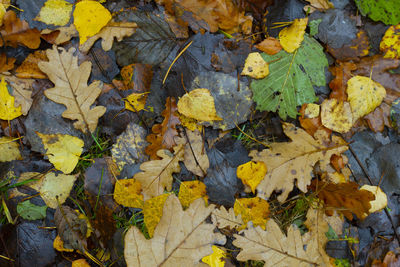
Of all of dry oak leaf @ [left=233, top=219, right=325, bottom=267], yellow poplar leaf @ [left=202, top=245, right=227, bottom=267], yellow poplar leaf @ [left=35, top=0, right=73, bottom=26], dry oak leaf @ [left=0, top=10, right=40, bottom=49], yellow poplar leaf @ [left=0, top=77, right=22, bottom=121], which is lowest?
yellow poplar leaf @ [left=202, top=245, right=227, bottom=267]

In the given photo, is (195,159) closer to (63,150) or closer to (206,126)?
(206,126)

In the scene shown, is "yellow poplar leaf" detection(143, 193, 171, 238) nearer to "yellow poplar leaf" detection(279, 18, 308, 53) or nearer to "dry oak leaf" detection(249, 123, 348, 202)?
"dry oak leaf" detection(249, 123, 348, 202)

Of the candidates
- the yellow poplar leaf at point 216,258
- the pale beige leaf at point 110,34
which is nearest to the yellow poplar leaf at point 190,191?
the yellow poplar leaf at point 216,258

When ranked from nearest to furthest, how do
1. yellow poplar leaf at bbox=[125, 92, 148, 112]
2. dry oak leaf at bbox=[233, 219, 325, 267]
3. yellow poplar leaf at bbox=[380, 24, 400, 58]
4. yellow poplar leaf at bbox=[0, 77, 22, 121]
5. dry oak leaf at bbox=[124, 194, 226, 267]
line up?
Result: 1. dry oak leaf at bbox=[124, 194, 226, 267]
2. dry oak leaf at bbox=[233, 219, 325, 267]
3. yellow poplar leaf at bbox=[0, 77, 22, 121]
4. yellow poplar leaf at bbox=[125, 92, 148, 112]
5. yellow poplar leaf at bbox=[380, 24, 400, 58]

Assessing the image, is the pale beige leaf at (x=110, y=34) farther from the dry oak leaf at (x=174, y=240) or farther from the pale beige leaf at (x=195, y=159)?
the dry oak leaf at (x=174, y=240)

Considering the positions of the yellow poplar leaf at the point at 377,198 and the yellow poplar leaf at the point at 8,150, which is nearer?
the yellow poplar leaf at the point at 8,150

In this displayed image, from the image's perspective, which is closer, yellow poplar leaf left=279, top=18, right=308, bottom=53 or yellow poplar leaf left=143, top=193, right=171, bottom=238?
yellow poplar leaf left=143, top=193, right=171, bottom=238

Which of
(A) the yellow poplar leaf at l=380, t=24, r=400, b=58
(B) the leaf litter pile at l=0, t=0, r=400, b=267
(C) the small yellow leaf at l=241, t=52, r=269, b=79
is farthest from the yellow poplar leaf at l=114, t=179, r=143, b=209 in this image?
(A) the yellow poplar leaf at l=380, t=24, r=400, b=58
